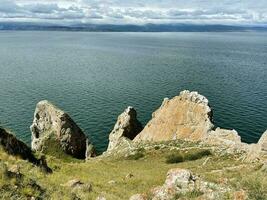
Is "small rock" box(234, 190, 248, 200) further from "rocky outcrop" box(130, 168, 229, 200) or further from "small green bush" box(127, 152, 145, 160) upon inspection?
"small green bush" box(127, 152, 145, 160)

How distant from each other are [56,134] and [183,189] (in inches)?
2378

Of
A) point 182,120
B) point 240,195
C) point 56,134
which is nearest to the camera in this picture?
point 240,195

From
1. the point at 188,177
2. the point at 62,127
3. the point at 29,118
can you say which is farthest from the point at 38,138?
the point at 188,177

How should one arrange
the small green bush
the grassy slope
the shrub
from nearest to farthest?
1. the grassy slope
2. the shrub
3. the small green bush

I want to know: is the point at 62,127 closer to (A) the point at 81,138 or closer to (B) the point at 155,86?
(A) the point at 81,138

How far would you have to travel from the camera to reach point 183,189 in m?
21.2

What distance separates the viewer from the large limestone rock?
71381mm

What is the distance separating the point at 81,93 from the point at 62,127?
160 ft

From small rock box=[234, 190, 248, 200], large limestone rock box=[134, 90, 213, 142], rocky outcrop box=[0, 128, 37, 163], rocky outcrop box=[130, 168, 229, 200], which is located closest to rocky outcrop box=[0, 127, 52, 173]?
rocky outcrop box=[0, 128, 37, 163]

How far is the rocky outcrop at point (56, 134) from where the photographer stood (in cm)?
7825

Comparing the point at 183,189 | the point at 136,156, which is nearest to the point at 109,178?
the point at 183,189

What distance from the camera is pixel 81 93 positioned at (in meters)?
127

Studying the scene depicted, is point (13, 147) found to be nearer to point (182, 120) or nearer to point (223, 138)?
point (223, 138)

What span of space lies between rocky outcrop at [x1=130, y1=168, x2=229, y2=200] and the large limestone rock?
4719 centimetres
